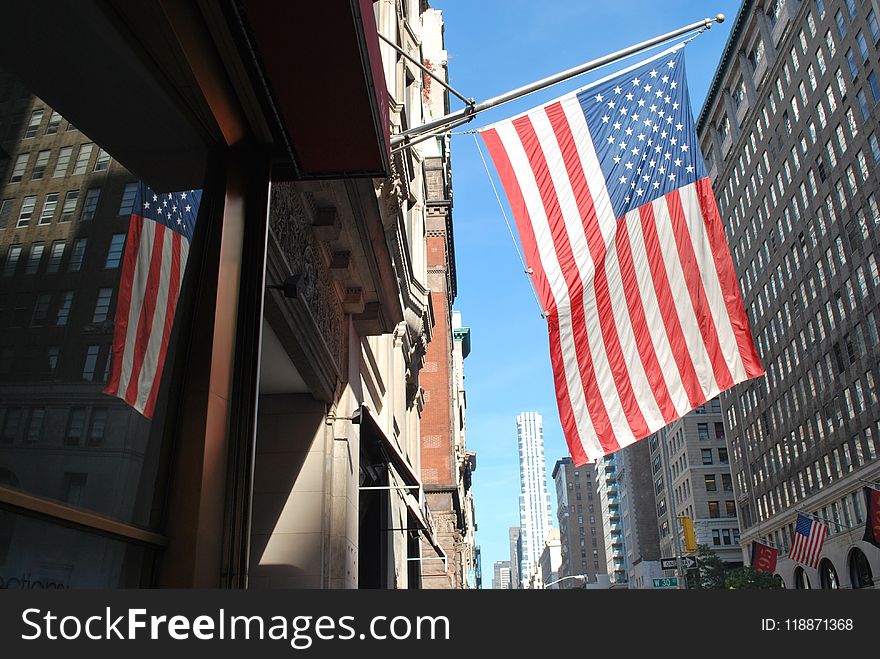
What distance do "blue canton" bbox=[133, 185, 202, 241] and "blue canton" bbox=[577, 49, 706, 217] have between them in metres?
6.35

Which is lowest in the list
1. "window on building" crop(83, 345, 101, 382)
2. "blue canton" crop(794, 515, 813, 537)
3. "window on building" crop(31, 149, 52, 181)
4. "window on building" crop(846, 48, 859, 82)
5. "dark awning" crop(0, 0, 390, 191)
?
"window on building" crop(83, 345, 101, 382)

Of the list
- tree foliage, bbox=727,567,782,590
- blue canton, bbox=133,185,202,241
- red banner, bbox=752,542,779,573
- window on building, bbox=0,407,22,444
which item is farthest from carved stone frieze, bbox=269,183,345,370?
tree foliage, bbox=727,567,782,590

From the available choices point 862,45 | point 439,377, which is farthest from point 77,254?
point 862,45

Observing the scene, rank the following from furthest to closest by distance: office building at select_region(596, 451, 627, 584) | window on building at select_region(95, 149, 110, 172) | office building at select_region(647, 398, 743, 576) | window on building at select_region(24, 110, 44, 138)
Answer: office building at select_region(596, 451, 627, 584), office building at select_region(647, 398, 743, 576), window on building at select_region(95, 149, 110, 172), window on building at select_region(24, 110, 44, 138)

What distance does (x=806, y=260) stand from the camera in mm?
66938

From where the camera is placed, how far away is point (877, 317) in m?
54.0

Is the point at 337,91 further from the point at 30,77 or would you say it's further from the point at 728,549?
the point at 728,549

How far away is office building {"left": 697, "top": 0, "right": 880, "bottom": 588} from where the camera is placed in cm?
5656

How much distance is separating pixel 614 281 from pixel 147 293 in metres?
6.69

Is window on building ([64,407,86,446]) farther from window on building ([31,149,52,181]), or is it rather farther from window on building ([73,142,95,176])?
window on building ([73,142,95,176])

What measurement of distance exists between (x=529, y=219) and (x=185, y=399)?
6.19 metres

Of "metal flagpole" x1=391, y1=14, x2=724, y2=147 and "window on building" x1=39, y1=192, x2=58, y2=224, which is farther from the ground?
"metal flagpole" x1=391, y1=14, x2=724, y2=147

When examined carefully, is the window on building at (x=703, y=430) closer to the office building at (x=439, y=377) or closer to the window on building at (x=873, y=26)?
the window on building at (x=873, y=26)

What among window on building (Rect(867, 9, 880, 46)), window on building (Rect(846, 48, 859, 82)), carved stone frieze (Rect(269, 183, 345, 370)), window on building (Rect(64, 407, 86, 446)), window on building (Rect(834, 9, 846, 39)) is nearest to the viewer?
window on building (Rect(64, 407, 86, 446))
